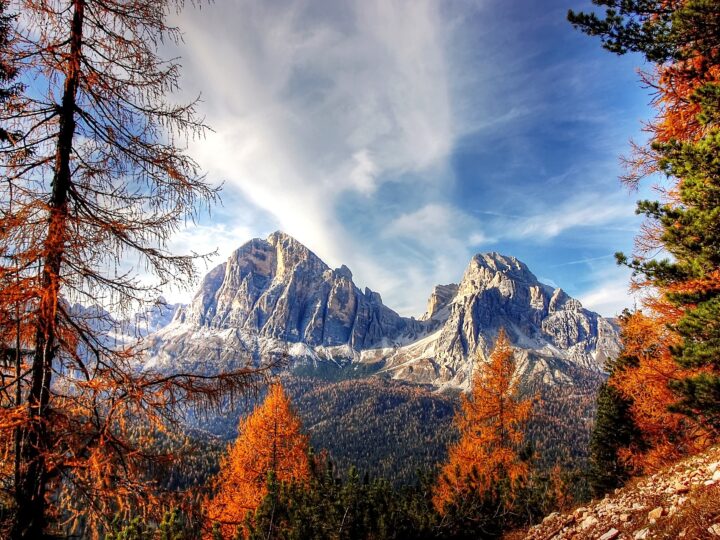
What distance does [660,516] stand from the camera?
604cm

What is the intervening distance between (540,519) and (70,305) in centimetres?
1511

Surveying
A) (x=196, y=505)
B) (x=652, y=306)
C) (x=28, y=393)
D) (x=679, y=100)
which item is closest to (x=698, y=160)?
(x=679, y=100)

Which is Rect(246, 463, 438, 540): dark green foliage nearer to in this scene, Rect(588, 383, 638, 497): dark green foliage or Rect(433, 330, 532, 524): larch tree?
Rect(433, 330, 532, 524): larch tree

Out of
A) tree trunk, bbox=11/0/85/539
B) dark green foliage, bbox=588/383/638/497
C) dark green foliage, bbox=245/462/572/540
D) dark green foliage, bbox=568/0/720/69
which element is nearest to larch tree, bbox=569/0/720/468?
dark green foliage, bbox=568/0/720/69

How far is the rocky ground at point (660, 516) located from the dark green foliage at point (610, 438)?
528 inches

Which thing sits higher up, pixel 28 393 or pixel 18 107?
pixel 18 107

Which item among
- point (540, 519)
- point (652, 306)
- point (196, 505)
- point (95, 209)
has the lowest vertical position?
point (540, 519)

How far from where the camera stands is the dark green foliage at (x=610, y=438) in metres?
21.1

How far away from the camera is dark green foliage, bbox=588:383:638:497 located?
21141 millimetres

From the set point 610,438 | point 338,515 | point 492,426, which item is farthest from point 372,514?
point 610,438

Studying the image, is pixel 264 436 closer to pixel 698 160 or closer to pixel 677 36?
pixel 698 160

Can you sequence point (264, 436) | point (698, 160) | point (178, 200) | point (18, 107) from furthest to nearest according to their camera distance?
1. point (264, 436)
2. point (698, 160)
3. point (178, 200)
4. point (18, 107)

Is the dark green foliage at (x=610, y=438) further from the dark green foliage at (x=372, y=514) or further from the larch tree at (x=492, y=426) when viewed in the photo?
the dark green foliage at (x=372, y=514)

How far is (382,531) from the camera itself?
9266 mm
